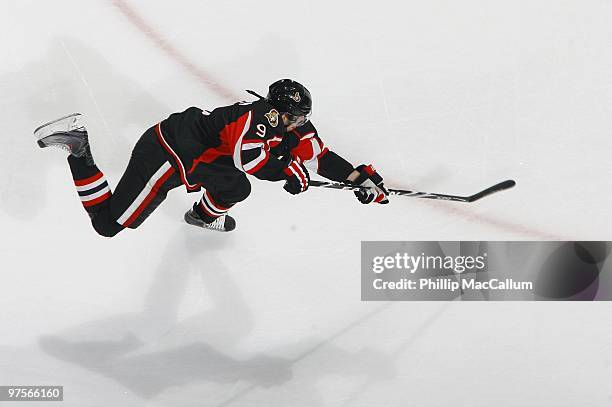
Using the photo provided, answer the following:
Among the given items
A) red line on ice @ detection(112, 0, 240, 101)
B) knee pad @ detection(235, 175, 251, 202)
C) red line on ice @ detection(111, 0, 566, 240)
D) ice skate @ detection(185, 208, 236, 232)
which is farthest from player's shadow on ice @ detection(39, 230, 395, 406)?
red line on ice @ detection(112, 0, 240, 101)

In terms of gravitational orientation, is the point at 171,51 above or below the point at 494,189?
above

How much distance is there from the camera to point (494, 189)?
174 inches

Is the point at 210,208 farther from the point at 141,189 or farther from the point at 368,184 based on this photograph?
the point at 368,184

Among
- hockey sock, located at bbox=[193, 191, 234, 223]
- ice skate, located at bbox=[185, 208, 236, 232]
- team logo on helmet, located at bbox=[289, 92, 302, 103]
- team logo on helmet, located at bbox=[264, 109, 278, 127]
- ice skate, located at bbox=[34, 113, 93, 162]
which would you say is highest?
team logo on helmet, located at bbox=[289, 92, 302, 103]

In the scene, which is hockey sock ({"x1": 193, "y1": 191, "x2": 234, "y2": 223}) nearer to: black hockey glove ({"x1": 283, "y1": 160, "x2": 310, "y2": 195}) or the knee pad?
the knee pad

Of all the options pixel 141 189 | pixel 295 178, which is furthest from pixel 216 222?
pixel 295 178

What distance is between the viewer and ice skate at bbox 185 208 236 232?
4.50 meters

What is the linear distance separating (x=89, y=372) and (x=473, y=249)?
7.91ft

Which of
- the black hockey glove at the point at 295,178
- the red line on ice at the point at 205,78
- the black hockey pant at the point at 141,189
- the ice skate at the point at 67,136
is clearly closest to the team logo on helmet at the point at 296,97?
the black hockey glove at the point at 295,178

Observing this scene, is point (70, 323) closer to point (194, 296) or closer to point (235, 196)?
point (194, 296)

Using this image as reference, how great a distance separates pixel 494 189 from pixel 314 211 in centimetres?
107

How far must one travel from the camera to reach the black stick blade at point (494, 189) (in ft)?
14.4

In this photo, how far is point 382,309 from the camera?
4.54 meters

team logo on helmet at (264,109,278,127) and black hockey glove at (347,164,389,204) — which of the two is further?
black hockey glove at (347,164,389,204)
